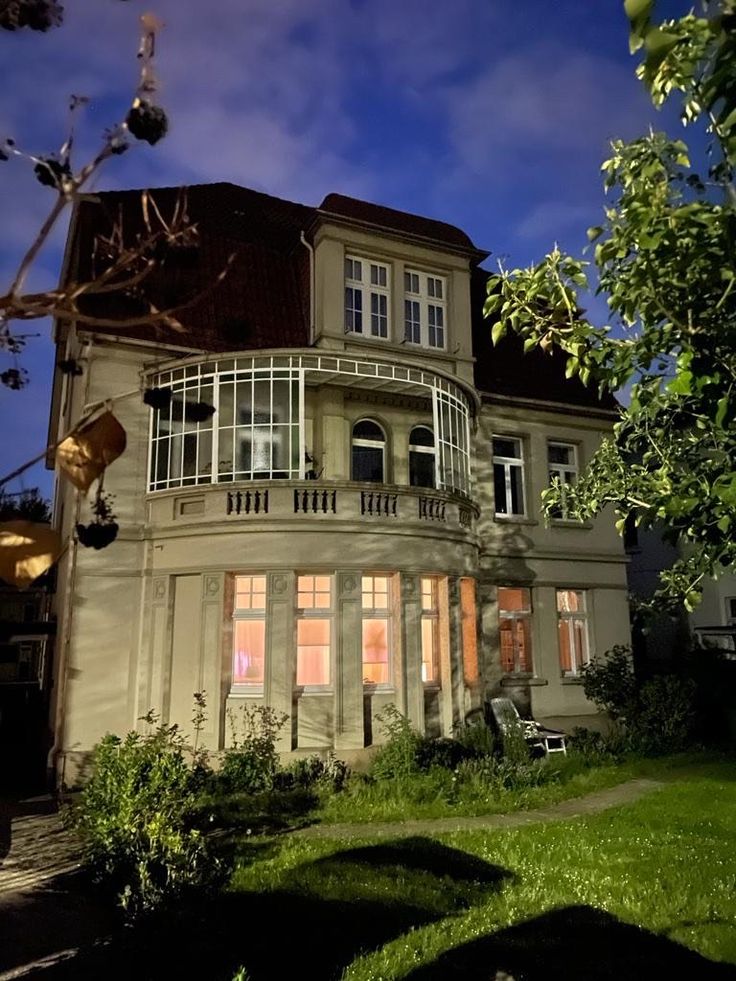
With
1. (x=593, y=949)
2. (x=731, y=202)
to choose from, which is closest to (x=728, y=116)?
(x=731, y=202)

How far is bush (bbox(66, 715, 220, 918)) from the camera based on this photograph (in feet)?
20.4

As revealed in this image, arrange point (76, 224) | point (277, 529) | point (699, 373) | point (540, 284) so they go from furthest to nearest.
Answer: point (76, 224), point (277, 529), point (540, 284), point (699, 373)

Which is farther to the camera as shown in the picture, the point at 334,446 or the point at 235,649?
the point at 334,446

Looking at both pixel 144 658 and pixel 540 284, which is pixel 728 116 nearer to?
pixel 540 284

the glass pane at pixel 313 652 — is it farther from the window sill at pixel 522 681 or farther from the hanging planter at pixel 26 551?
the hanging planter at pixel 26 551

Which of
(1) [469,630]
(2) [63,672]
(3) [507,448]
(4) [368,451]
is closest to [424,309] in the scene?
(4) [368,451]

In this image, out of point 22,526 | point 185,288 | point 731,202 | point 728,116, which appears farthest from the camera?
point 731,202

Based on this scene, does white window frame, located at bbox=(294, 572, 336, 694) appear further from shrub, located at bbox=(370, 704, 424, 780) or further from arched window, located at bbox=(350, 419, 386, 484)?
arched window, located at bbox=(350, 419, 386, 484)

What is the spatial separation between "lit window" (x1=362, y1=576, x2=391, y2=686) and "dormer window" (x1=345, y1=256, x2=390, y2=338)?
5.67m

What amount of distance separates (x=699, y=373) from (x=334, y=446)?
1051cm

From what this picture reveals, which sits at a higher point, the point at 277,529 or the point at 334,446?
the point at 334,446

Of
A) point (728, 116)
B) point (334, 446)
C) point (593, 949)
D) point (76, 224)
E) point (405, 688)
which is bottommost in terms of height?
point (593, 949)

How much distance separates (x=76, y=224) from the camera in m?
16.2

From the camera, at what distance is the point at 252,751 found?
11023 mm
